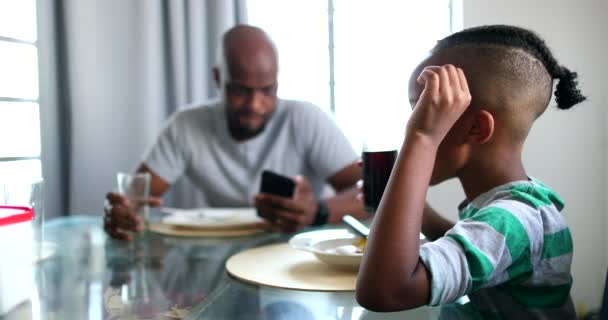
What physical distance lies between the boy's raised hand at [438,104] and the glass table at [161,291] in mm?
235

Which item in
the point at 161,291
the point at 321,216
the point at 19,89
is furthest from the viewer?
the point at 19,89

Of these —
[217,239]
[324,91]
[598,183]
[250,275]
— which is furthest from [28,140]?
[598,183]

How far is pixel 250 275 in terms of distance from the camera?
89cm

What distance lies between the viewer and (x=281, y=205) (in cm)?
134

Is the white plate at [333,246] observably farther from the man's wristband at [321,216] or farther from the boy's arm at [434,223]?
the man's wristband at [321,216]

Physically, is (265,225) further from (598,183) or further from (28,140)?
(28,140)

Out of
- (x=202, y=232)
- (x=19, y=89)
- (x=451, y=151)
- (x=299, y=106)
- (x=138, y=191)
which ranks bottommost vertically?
(x=202, y=232)

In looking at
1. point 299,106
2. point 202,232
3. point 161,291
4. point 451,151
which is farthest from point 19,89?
point 451,151

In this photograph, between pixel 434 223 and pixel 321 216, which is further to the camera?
pixel 321 216

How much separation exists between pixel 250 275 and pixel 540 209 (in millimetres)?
451

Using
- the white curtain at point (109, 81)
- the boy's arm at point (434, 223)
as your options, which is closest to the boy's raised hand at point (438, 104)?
the boy's arm at point (434, 223)

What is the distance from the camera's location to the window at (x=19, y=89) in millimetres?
2295

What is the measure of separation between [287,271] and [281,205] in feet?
1.39

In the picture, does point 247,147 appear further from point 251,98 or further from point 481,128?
point 481,128
